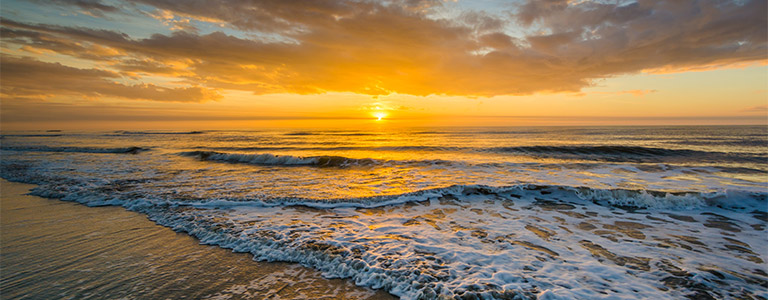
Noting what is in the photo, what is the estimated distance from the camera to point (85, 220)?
7320mm

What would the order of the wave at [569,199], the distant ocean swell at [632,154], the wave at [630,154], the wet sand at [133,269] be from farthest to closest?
the wave at [630,154], the distant ocean swell at [632,154], the wave at [569,199], the wet sand at [133,269]

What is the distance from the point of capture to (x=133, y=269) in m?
4.80

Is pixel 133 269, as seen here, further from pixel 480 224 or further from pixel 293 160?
pixel 293 160

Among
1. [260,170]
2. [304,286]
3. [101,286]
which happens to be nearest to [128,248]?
[101,286]

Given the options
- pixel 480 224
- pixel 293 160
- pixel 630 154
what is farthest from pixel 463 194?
pixel 630 154

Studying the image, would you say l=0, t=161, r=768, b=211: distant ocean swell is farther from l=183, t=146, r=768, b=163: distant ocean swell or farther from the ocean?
l=183, t=146, r=768, b=163: distant ocean swell

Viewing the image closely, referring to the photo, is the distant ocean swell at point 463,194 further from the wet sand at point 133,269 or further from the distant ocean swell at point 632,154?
the distant ocean swell at point 632,154

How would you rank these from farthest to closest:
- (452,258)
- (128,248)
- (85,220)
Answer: (85,220) → (128,248) → (452,258)

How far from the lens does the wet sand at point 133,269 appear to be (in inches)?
166

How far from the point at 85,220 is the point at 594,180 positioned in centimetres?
1836

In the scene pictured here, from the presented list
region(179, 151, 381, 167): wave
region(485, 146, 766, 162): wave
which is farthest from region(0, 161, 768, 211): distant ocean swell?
region(485, 146, 766, 162): wave

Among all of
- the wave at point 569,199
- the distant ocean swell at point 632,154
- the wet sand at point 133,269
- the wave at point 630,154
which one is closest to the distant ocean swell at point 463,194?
the wave at point 569,199

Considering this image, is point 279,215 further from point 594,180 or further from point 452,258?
point 594,180

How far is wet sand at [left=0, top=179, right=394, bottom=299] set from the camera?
13.8 feet
